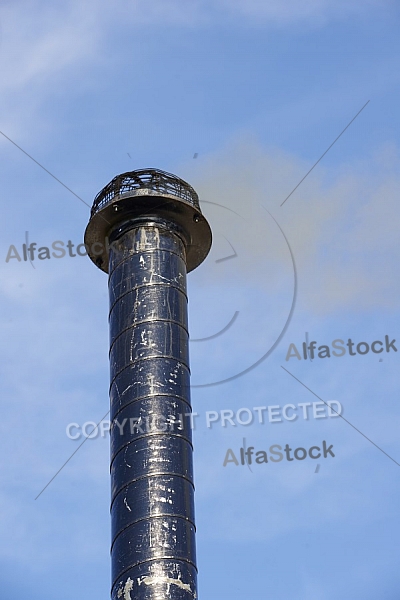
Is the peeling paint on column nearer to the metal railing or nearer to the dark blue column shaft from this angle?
the dark blue column shaft

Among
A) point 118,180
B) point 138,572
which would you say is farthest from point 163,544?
point 118,180

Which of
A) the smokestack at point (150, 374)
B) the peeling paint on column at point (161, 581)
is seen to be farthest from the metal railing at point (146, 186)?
the peeling paint on column at point (161, 581)

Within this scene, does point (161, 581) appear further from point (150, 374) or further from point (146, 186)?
point (146, 186)

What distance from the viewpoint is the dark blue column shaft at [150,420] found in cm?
2292

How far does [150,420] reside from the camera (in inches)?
952

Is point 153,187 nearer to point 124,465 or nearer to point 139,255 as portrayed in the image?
point 139,255

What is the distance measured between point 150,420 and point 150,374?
97 centimetres

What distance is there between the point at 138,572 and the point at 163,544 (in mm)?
660

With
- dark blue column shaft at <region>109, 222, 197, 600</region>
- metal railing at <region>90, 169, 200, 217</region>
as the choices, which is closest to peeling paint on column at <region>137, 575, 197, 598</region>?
dark blue column shaft at <region>109, 222, 197, 600</region>

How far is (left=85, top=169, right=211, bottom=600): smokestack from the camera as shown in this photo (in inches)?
906

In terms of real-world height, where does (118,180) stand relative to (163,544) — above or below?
above

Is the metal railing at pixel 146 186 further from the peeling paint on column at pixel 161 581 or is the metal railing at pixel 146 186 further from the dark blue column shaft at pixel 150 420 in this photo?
the peeling paint on column at pixel 161 581

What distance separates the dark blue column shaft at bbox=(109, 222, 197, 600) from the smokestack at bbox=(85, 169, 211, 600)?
2 cm

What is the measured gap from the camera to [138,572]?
22.8m
